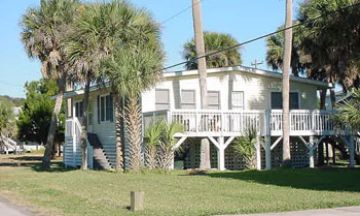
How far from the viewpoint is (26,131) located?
2285 inches

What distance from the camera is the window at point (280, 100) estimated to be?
3269cm

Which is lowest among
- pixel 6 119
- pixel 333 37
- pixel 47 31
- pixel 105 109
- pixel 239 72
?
pixel 105 109

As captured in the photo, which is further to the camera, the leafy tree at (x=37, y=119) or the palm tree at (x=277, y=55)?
the leafy tree at (x=37, y=119)

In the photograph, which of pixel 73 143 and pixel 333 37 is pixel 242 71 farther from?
pixel 73 143

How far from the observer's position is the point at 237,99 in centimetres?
3191

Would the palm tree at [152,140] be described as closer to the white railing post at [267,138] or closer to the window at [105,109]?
the white railing post at [267,138]

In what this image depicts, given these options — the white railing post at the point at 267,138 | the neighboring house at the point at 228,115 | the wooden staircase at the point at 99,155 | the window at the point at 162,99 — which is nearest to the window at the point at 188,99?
the neighboring house at the point at 228,115

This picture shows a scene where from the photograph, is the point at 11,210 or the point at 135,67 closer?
the point at 11,210

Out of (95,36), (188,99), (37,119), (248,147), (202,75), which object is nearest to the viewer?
(95,36)

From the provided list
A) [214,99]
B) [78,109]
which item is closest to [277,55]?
[214,99]

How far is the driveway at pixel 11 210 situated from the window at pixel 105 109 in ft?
53.0

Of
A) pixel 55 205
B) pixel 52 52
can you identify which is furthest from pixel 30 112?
pixel 55 205

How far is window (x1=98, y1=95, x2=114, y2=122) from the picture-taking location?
33166mm

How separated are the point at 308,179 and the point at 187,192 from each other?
224 inches
